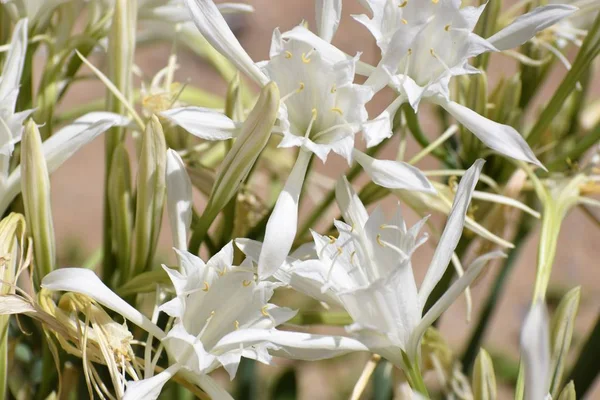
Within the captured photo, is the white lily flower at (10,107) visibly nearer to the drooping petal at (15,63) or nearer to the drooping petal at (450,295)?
the drooping petal at (15,63)

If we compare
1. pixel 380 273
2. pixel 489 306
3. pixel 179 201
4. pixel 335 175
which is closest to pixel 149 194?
pixel 179 201

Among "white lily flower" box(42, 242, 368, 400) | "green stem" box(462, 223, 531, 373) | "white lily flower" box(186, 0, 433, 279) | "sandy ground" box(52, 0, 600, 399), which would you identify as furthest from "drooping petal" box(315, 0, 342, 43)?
"sandy ground" box(52, 0, 600, 399)

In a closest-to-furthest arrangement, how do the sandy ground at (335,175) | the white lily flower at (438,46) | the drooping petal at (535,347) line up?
the drooping petal at (535,347)
the white lily flower at (438,46)
the sandy ground at (335,175)

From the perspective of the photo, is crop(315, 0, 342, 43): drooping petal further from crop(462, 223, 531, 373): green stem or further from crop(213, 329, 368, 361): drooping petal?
crop(462, 223, 531, 373): green stem

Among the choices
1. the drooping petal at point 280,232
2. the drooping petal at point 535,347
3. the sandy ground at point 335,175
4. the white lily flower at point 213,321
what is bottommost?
the sandy ground at point 335,175

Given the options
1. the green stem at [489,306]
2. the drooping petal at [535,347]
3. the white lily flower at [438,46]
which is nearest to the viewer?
the drooping petal at [535,347]

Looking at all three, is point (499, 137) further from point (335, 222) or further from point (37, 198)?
point (37, 198)

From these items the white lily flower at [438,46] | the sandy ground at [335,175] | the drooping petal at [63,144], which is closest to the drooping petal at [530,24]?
the white lily flower at [438,46]

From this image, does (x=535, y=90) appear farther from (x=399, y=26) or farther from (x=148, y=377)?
(x=148, y=377)

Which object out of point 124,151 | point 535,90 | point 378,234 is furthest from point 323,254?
point 535,90
